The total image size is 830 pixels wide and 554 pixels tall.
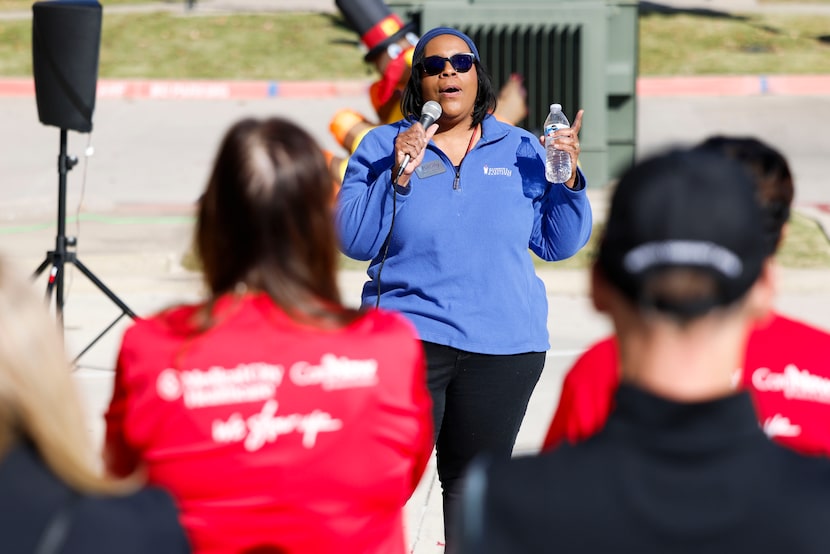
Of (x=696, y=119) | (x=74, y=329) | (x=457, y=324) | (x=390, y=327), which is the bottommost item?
(x=696, y=119)

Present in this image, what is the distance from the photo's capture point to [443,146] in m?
3.93

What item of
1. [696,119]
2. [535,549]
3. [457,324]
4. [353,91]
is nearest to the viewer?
[535,549]

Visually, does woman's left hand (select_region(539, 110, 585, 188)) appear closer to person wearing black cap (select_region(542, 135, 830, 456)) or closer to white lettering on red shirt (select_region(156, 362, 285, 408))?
person wearing black cap (select_region(542, 135, 830, 456))

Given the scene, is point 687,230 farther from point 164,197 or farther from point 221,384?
point 164,197

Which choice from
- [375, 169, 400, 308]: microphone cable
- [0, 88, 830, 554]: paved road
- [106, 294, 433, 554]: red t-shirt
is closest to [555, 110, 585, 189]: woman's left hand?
[0, 88, 830, 554]: paved road

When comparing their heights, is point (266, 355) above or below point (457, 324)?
above

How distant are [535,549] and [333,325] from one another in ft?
2.20

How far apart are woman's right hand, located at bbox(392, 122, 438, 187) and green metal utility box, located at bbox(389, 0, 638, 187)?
7.88 m

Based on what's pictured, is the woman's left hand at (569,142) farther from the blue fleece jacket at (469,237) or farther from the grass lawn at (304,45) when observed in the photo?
the grass lawn at (304,45)

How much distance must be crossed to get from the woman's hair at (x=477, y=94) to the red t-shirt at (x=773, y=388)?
5.65ft

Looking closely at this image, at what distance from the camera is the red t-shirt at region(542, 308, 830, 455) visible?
2.32m

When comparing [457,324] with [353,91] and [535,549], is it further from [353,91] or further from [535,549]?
[353,91]

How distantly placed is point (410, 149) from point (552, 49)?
8305 mm

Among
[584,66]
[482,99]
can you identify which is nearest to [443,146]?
[482,99]
